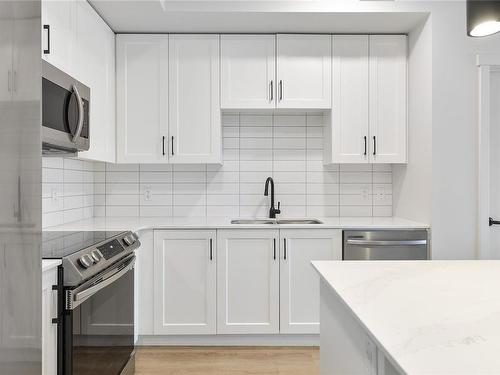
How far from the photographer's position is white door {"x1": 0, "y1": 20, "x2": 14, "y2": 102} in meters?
0.54

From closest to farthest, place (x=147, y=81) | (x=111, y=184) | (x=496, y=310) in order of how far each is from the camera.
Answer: (x=496, y=310) → (x=147, y=81) → (x=111, y=184)

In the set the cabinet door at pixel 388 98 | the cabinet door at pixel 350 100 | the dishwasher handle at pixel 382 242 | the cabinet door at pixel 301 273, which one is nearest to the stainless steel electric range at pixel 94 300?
the cabinet door at pixel 301 273

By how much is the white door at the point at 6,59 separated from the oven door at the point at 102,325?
1.26 m

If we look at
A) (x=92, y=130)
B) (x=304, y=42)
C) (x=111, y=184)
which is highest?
(x=304, y=42)

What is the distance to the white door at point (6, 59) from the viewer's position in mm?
543

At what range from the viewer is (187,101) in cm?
326

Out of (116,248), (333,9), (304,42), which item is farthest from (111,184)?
(333,9)

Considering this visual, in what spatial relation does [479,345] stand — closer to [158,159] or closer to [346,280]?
[346,280]

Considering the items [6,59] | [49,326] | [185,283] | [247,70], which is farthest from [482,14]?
[185,283]

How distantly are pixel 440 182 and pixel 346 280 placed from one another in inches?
75.2

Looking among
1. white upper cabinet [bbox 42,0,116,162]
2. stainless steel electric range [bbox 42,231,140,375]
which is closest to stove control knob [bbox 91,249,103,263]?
stainless steel electric range [bbox 42,231,140,375]

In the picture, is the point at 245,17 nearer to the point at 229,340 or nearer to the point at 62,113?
the point at 62,113

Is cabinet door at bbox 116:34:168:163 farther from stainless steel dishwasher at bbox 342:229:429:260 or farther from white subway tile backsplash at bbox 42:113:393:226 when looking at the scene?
stainless steel dishwasher at bbox 342:229:429:260

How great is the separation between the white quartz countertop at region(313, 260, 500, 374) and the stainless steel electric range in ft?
3.16
